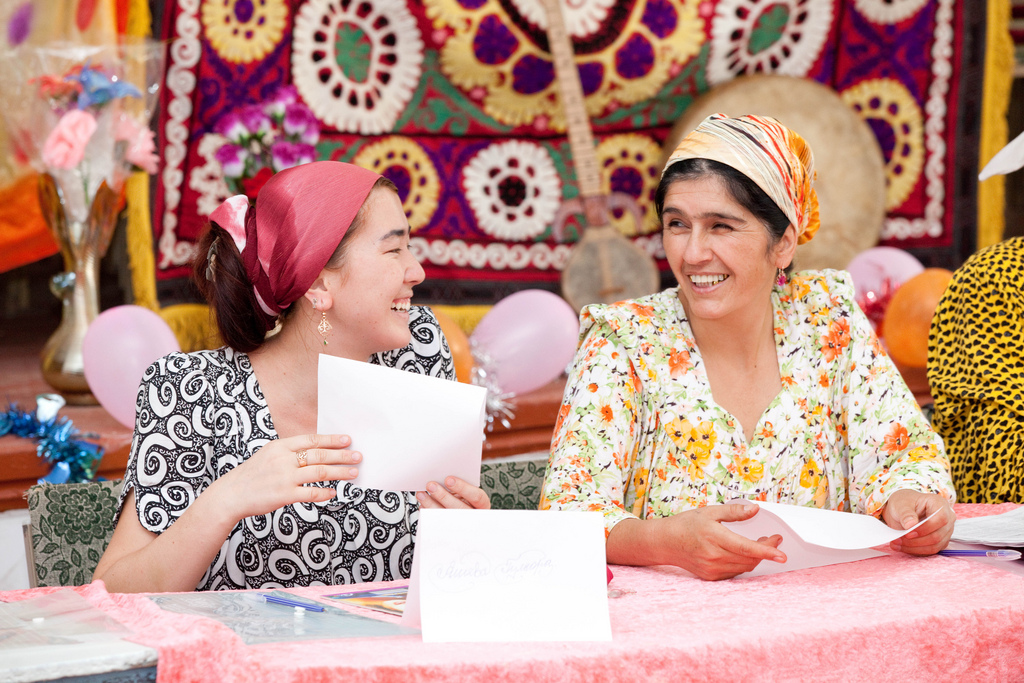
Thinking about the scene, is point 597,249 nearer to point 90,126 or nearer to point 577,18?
point 577,18

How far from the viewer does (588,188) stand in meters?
3.98

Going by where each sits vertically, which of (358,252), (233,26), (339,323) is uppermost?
(233,26)

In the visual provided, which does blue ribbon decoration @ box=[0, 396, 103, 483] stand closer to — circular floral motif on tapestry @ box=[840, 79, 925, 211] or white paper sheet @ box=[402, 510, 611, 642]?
white paper sheet @ box=[402, 510, 611, 642]

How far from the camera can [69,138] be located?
Answer: 2.96m

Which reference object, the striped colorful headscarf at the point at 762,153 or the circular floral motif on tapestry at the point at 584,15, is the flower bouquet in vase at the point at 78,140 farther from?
the striped colorful headscarf at the point at 762,153

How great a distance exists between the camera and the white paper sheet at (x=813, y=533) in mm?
1422

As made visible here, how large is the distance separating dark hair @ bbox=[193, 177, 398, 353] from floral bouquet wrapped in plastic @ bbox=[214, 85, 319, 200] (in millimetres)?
1413

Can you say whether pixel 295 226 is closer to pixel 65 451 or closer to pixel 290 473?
pixel 290 473

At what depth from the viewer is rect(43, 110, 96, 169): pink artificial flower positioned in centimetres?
296

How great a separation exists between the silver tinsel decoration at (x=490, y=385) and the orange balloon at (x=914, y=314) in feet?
4.47

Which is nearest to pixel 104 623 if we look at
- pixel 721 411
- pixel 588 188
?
pixel 721 411

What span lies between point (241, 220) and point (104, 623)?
881mm

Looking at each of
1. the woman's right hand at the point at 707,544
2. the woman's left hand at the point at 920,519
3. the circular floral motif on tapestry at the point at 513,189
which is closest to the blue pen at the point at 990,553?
the woman's left hand at the point at 920,519

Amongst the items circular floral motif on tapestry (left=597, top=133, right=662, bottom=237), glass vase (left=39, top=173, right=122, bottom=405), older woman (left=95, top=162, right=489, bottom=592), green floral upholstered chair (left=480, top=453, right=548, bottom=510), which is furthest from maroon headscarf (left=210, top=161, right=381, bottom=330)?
circular floral motif on tapestry (left=597, top=133, right=662, bottom=237)
